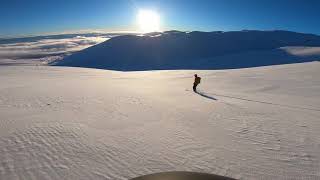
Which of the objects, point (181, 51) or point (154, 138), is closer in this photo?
point (154, 138)

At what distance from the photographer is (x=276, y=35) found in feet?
593

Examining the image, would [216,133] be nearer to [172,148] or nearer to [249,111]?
[172,148]

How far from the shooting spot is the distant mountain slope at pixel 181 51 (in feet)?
382

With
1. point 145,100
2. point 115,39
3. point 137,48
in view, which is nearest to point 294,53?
point 137,48

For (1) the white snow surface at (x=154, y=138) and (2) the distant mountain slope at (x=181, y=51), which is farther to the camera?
(2) the distant mountain slope at (x=181, y=51)

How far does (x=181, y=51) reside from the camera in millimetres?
142000

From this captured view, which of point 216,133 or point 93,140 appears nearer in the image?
point 93,140

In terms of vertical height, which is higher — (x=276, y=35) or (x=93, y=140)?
(x=276, y=35)

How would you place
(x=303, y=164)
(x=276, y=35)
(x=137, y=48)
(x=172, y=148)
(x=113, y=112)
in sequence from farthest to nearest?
1. (x=276, y=35)
2. (x=137, y=48)
3. (x=113, y=112)
4. (x=172, y=148)
5. (x=303, y=164)

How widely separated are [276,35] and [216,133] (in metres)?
190

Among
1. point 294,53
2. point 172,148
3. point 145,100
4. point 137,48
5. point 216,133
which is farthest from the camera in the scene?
point 137,48

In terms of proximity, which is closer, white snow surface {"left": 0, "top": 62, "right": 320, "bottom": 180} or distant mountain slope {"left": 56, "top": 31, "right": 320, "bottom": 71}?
white snow surface {"left": 0, "top": 62, "right": 320, "bottom": 180}

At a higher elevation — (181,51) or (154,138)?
(181,51)

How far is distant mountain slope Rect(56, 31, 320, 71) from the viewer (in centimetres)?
11650
